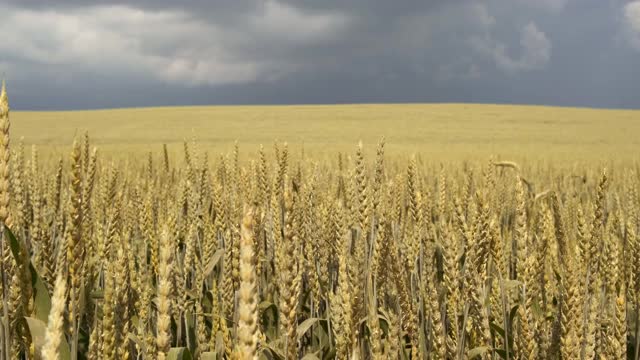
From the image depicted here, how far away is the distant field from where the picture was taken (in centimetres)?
2394

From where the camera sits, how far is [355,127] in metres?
29.4

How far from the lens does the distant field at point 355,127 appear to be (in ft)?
78.5

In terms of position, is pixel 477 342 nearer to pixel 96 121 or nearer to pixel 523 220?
pixel 523 220

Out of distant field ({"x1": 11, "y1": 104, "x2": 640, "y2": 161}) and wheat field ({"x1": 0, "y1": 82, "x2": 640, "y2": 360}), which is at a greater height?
distant field ({"x1": 11, "y1": 104, "x2": 640, "y2": 161})

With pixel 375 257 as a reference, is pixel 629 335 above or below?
below

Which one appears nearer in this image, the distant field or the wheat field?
the wheat field

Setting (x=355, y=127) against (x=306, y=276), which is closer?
(x=306, y=276)

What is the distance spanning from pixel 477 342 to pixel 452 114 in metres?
34.6

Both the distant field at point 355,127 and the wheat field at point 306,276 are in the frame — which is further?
the distant field at point 355,127

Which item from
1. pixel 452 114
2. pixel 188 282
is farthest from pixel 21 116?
pixel 188 282

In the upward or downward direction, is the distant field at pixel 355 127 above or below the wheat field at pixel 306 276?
above

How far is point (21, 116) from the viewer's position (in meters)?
36.0

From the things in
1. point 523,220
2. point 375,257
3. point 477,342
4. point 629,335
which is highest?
point 523,220

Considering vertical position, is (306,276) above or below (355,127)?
below
